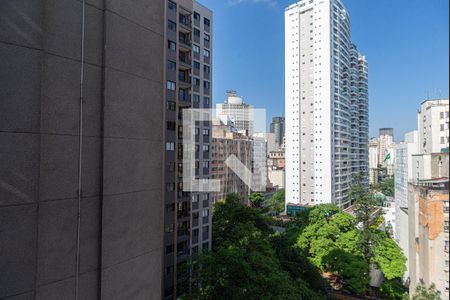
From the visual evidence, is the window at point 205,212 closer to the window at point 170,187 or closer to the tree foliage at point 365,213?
the window at point 170,187

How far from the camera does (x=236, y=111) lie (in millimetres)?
8602

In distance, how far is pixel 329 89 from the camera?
13914 millimetres

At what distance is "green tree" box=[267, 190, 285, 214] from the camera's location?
50.8 feet

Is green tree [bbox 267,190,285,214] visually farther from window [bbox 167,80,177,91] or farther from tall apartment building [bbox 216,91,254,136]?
window [bbox 167,80,177,91]

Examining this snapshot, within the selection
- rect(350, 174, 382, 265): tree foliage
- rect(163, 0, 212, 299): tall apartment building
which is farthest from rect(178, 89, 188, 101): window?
rect(350, 174, 382, 265): tree foliage

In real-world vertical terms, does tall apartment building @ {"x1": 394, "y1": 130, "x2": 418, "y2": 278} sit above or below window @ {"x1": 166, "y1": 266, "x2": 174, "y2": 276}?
above

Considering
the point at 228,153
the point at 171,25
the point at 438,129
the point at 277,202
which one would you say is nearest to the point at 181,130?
the point at 171,25

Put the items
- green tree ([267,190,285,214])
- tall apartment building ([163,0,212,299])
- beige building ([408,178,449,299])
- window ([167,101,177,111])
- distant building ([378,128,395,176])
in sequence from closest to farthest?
beige building ([408,178,449,299])
distant building ([378,128,395,176])
tall apartment building ([163,0,212,299])
window ([167,101,177,111])
green tree ([267,190,285,214])

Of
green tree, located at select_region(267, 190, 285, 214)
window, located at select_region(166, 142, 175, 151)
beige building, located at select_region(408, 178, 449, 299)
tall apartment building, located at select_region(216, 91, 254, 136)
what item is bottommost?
green tree, located at select_region(267, 190, 285, 214)

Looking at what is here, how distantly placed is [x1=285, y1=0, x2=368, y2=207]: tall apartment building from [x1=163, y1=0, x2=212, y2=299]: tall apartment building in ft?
27.9

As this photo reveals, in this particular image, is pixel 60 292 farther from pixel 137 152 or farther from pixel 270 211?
pixel 270 211

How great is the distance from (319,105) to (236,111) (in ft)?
23.7

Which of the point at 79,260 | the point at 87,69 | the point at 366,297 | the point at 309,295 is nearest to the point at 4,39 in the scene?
the point at 87,69

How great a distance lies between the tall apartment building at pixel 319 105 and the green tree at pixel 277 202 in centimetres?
106
